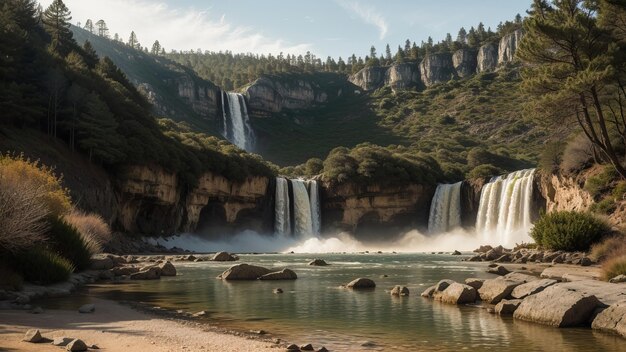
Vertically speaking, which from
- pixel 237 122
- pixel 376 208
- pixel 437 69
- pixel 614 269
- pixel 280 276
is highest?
pixel 437 69

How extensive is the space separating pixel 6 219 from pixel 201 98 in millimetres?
134504

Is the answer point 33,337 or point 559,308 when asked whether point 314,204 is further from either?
point 33,337

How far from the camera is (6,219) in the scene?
1573 cm

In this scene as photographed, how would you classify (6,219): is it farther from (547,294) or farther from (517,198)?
(517,198)

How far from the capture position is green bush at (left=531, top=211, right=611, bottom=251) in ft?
110

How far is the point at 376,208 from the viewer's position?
78000mm

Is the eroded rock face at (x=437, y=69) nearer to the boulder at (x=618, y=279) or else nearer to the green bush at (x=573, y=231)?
the green bush at (x=573, y=231)

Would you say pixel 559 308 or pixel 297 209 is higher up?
pixel 297 209

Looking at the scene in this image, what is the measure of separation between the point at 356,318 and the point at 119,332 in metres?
5.78

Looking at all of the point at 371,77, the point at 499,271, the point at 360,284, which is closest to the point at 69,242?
the point at 360,284

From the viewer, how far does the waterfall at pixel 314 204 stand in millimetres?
75562

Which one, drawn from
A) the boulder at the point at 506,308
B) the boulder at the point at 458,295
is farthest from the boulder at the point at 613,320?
the boulder at the point at 458,295

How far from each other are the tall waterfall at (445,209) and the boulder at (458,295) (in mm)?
55165

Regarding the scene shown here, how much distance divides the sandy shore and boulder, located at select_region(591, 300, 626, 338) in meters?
7.29
